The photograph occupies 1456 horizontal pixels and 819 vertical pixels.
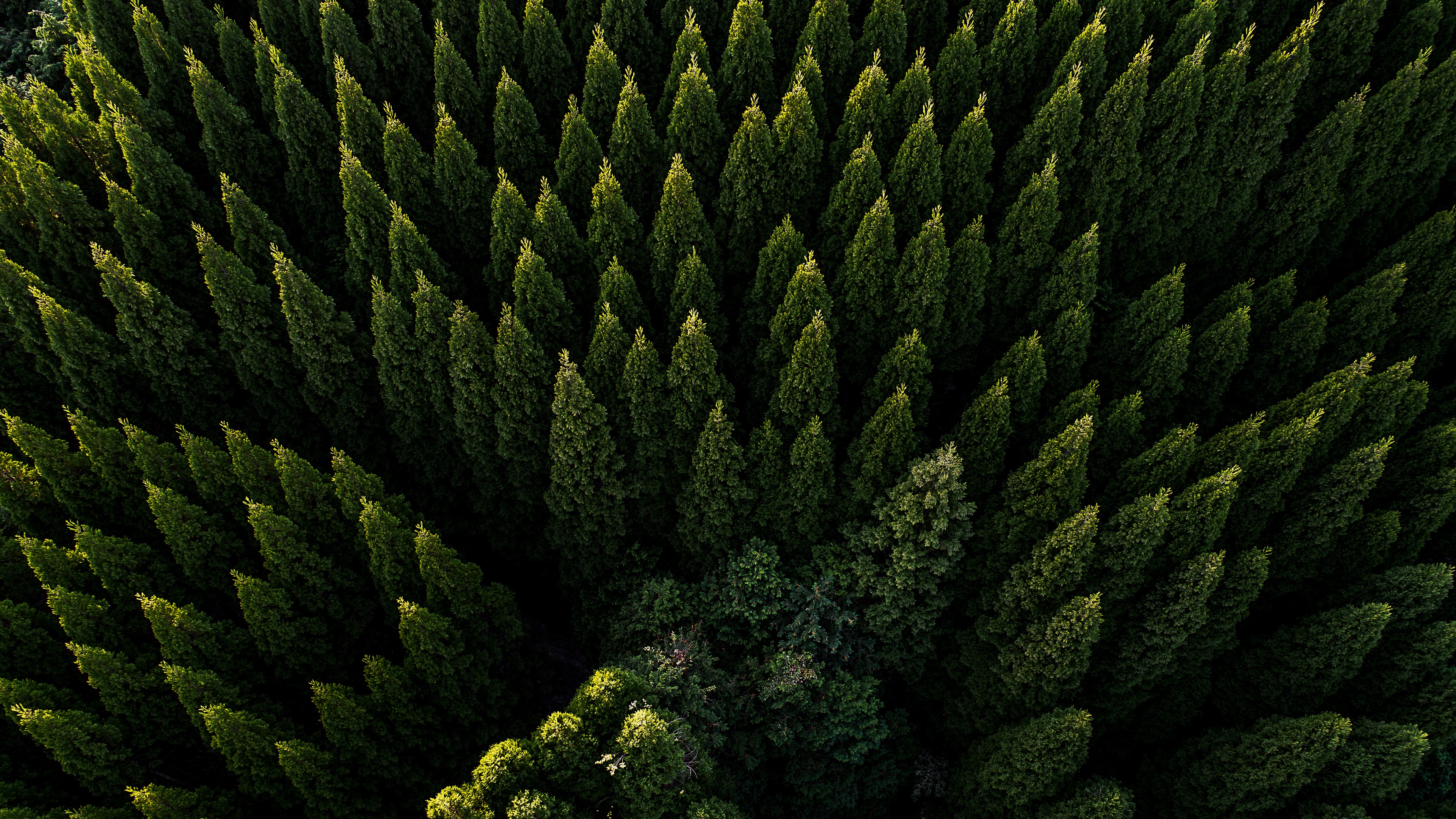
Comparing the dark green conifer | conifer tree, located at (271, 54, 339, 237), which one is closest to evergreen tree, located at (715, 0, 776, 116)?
the dark green conifer

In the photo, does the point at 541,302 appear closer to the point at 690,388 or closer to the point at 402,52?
the point at 690,388

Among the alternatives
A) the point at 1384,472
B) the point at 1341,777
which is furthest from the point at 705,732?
the point at 1384,472

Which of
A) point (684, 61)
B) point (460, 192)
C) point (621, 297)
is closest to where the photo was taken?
point (621, 297)

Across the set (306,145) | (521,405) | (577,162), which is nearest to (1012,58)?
(577,162)

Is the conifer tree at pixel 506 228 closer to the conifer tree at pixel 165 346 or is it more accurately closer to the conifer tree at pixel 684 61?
the conifer tree at pixel 684 61

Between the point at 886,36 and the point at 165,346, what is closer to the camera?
the point at 165,346

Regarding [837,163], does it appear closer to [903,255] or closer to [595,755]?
[903,255]

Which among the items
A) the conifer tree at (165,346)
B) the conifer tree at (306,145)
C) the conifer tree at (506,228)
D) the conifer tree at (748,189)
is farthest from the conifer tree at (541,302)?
the conifer tree at (165,346)
